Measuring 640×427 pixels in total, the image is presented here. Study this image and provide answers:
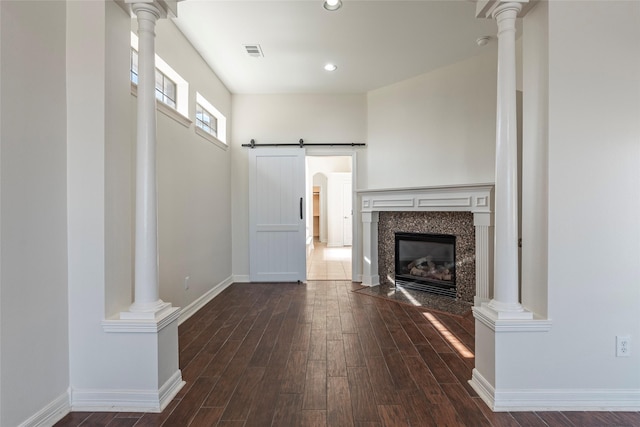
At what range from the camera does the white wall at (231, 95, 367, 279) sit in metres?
4.58

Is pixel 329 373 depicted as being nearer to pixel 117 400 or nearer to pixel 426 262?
pixel 117 400

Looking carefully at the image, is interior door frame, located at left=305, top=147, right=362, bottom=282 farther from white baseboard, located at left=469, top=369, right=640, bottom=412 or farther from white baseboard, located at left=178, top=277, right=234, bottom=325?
white baseboard, located at left=469, top=369, right=640, bottom=412

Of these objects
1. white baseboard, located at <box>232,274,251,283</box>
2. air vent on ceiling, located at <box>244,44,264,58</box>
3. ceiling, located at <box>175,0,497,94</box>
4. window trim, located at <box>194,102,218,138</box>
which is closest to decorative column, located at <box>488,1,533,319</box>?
ceiling, located at <box>175,0,497,94</box>

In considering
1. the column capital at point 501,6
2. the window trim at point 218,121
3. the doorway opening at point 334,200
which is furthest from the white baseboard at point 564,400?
the doorway opening at point 334,200

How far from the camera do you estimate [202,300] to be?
347 cm

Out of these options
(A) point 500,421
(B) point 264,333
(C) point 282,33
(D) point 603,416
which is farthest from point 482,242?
(C) point 282,33

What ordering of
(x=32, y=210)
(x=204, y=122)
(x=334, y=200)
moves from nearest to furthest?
(x=32, y=210) < (x=204, y=122) < (x=334, y=200)

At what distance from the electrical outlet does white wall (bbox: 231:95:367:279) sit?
3572 millimetres

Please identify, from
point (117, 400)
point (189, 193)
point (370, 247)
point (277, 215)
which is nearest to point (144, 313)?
point (117, 400)

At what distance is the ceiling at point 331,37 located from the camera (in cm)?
257

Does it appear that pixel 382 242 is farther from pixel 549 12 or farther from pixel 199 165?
pixel 549 12

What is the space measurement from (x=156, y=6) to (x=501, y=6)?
2.06m

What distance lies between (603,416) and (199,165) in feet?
12.6

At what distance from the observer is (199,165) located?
11.3 ft
